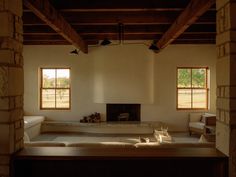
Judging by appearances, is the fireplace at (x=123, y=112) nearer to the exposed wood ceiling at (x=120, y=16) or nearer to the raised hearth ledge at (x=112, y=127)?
the raised hearth ledge at (x=112, y=127)

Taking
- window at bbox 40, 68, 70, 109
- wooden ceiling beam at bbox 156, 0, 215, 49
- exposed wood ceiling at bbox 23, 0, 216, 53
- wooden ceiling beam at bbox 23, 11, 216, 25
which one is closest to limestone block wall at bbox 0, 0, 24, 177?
exposed wood ceiling at bbox 23, 0, 216, 53

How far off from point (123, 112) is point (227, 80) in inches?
270

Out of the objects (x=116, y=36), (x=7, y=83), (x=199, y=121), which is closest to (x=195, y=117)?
(x=199, y=121)

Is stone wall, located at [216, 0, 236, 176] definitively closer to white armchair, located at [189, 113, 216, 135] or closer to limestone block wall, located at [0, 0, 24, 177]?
limestone block wall, located at [0, 0, 24, 177]

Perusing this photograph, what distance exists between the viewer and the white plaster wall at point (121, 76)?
8.38 metres

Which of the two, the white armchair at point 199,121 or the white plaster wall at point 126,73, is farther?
the white plaster wall at point 126,73

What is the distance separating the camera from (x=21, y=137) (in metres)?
2.49

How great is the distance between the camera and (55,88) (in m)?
8.81

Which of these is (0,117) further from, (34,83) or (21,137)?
(34,83)
